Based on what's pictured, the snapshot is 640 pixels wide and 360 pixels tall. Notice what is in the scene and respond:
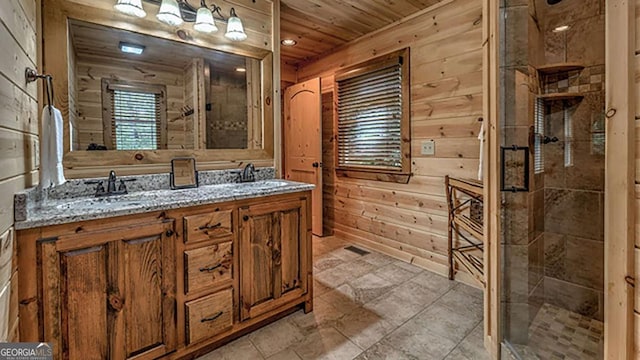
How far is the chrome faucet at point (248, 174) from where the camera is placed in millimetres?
2385

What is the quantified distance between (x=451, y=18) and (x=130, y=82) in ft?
8.56

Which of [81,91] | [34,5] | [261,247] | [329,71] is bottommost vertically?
[261,247]

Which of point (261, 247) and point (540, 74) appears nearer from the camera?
point (540, 74)

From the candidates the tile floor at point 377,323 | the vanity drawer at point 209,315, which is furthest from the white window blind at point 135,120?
the tile floor at point 377,323

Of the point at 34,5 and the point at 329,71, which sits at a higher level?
the point at 329,71

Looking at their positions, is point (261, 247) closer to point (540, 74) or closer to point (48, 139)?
point (48, 139)

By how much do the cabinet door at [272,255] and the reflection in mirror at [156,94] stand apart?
31.4 inches

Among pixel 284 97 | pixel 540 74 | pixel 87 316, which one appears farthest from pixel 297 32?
pixel 87 316

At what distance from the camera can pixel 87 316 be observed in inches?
51.8

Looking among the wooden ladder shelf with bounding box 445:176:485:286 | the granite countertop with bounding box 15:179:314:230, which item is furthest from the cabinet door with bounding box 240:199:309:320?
the wooden ladder shelf with bounding box 445:176:485:286

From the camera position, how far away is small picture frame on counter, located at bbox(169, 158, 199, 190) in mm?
2057

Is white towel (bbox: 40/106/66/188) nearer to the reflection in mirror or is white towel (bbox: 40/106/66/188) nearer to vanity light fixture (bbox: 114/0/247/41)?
the reflection in mirror

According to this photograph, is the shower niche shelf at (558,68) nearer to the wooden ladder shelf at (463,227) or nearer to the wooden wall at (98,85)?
the wooden ladder shelf at (463,227)

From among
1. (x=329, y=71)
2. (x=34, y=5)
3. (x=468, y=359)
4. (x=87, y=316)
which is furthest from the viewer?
(x=329, y=71)
